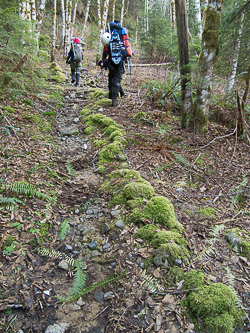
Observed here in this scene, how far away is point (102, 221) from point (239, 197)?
105 inches

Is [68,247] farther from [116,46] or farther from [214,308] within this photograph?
[116,46]

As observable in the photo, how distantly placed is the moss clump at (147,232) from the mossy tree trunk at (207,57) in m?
4.18

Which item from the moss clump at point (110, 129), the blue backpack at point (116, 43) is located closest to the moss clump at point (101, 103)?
the blue backpack at point (116, 43)

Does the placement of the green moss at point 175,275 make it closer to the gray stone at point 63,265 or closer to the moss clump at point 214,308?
the moss clump at point 214,308

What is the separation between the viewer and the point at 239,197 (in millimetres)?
3992

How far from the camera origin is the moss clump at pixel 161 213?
3.19 metres

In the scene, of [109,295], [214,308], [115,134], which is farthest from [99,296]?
[115,134]

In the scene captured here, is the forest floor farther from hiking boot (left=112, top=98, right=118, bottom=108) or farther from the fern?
hiking boot (left=112, top=98, right=118, bottom=108)

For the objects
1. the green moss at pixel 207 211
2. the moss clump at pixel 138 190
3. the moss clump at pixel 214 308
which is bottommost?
the moss clump at pixel 214 308

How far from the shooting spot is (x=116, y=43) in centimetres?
713

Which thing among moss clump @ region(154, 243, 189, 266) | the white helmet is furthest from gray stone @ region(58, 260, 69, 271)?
the white helmet

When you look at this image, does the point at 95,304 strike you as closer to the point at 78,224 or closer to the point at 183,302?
the point at 183,302

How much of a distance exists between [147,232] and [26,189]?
2.06 meters

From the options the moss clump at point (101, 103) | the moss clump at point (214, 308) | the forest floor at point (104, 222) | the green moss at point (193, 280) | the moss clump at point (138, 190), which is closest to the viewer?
the moss clump at point (214, 308)
